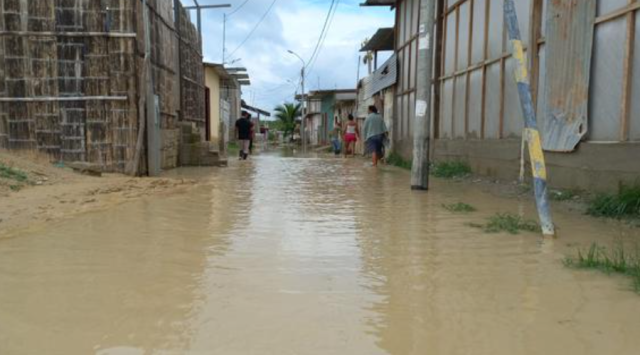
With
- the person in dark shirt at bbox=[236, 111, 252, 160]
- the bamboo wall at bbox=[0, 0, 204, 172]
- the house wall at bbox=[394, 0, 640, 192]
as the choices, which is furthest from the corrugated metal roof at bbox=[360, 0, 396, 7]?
the bamboo wall at bbox=[0, 0, 204, 172]

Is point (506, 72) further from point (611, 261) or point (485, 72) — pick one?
point (611, 261)

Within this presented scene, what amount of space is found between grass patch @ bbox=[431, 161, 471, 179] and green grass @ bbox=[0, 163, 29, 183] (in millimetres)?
7070

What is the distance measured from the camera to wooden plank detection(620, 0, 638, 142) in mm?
5508

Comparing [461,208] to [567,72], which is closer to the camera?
[461,208]

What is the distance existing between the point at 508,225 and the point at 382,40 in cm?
1531

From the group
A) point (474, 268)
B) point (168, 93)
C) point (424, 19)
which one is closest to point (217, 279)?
point (474, 268)

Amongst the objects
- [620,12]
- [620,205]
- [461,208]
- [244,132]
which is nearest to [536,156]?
[620,205]

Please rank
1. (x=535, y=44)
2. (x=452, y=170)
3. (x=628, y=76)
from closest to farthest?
1. (x=628, y=76)
2. (x=535, y=44)
3. (x=452, y=170)

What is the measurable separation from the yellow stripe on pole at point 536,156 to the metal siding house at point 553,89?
0.67 metres

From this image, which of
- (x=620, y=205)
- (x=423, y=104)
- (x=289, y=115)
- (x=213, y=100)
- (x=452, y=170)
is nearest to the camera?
(x=620, y=205)

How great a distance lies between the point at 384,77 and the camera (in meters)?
18.0

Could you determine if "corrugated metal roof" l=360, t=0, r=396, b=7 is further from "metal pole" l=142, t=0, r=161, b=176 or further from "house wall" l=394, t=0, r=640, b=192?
"metal pole" l=142, t=0, r=161, b=176

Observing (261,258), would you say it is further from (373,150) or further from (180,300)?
(373,150)

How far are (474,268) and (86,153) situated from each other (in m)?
8.07
